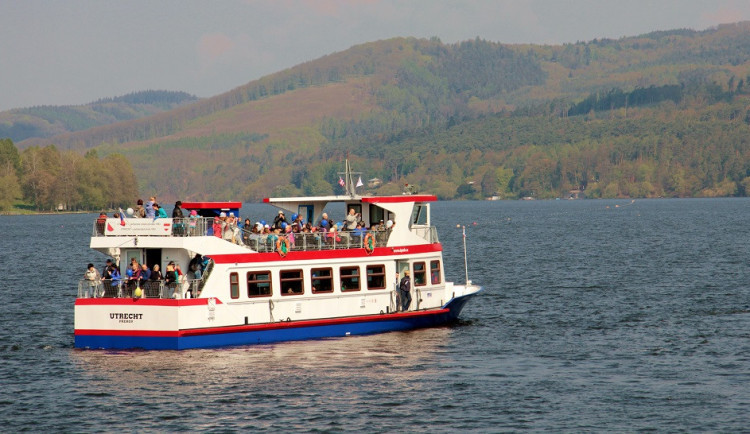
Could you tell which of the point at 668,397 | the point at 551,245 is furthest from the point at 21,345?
the point at 551,245

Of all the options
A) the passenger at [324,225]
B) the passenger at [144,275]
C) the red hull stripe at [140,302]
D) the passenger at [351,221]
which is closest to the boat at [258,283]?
the red hull stripe at [140,302]

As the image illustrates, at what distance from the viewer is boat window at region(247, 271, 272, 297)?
132 ft

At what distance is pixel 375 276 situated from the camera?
142ft

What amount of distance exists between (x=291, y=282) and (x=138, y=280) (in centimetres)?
629

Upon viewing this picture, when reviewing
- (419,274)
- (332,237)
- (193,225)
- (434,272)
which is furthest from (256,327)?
(434,272)

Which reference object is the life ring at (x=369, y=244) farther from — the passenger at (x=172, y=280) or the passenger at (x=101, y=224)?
the passenger at (x=101, y=224)

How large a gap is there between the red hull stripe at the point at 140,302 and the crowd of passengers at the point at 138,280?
1.16 feet

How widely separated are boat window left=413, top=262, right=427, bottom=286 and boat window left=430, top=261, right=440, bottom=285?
0.49m

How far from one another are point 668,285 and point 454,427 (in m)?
39.8

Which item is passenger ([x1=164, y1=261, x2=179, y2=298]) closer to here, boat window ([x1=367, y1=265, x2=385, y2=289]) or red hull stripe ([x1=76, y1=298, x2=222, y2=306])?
red hull stripe ([x1=76, y1=298, x2=222, y2=306])

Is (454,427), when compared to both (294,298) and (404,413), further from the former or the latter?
(294,298)

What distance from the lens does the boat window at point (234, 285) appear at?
39.6 m

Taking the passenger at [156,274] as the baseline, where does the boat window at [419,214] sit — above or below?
above

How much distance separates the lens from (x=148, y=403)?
32250 millimetres
